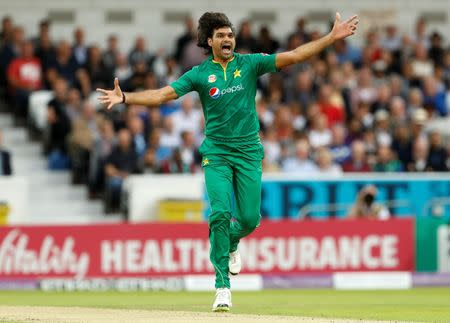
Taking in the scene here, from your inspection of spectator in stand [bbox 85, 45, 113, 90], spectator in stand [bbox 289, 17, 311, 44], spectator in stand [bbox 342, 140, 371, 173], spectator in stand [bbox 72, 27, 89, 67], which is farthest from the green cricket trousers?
spectator in stand [bbox 289, 17, 311, 44]

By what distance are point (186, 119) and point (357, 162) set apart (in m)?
3.01

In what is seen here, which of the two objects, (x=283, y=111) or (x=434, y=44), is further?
(x=434, y=44)

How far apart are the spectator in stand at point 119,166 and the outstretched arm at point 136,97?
35.7ft

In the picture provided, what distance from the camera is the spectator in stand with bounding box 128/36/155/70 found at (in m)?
27.0

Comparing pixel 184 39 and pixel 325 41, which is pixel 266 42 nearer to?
pixel 184 39

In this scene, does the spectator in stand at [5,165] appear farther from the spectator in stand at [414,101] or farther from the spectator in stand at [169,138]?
the spectator in stand at [414,101]

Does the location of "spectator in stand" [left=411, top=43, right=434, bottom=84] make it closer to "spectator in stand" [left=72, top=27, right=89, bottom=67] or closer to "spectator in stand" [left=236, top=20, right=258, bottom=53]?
"spectator in stand" [left=236, top=20, right=258, bottom=53]

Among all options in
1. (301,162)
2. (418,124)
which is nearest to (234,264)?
(301,162)

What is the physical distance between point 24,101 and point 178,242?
6.19 m

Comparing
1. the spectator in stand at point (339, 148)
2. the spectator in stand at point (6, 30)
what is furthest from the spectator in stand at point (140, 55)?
the spectator in stand at point (339, 148)

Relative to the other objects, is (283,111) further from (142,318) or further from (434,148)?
(142,318)

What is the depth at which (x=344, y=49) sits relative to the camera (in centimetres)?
2867

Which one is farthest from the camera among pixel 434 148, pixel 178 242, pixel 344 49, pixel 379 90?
pixel 344 49

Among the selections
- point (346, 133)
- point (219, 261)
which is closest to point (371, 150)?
point (346, 133)
